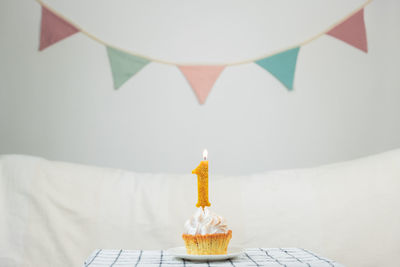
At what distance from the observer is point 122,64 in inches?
67.3

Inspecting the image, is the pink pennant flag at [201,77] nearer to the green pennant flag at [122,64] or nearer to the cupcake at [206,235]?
the green pennant flag at [122,64]

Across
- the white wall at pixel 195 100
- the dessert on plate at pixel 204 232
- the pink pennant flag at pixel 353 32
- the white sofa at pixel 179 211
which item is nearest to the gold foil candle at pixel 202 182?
the dessert on plate at pixel 204 232

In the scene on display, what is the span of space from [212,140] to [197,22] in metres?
0.49

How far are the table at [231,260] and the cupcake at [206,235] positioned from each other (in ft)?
0.11

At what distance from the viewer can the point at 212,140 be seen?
172cm

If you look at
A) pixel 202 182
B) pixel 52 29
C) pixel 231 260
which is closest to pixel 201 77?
pixel 52 29

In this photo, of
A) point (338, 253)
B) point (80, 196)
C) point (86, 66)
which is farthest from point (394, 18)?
point (80, 196)

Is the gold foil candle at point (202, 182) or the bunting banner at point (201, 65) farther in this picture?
the bunting banner at point (201, 65)

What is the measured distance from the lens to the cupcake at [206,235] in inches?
30.6

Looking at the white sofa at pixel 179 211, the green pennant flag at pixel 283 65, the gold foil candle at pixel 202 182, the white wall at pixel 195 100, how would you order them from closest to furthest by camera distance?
1. the gold foil candle at pixel 202 182
2. the white sofa at pixel 179 211
3. the white wall at pixel 195 100
4. the green pennant flag at pixel 283 65

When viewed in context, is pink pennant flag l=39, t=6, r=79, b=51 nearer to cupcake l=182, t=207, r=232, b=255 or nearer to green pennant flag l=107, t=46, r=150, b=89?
green pennant flag l=107, t=46, r=150, b=89

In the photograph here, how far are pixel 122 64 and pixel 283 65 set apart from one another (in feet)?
2.14

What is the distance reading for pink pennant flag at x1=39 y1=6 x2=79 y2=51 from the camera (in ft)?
5.50

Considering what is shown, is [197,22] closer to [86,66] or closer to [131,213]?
[86,66]
